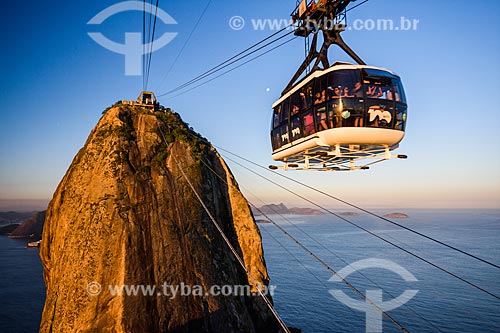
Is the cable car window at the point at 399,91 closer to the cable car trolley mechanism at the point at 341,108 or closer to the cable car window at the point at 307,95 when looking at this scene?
the cable car trolley mechanism at the point at 341,108

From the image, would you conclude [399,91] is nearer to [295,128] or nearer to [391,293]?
[295,128]

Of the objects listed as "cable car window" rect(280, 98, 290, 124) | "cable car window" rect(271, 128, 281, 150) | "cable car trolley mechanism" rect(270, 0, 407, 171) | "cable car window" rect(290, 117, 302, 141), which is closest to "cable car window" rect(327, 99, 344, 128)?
"cable car trolley mechanism" rect(270, 0, 407, 171)

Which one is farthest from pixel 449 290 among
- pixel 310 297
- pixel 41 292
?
pixel 41 292

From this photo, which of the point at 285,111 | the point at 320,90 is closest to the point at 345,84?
the point at 320,90

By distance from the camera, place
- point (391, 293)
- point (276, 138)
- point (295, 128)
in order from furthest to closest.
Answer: point (391, 293) → point (276, 138) → point (295, 128)

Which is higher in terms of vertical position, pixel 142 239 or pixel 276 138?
pixel 276 138

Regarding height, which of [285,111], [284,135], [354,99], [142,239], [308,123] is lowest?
[142,239]

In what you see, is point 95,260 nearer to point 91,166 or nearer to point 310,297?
point 91,166

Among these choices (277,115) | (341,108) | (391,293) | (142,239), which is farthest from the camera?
(391,293)

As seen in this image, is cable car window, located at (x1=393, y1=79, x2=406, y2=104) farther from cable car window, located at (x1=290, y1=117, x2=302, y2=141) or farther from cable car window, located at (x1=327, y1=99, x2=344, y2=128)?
cable car window, located at (x1=290, y1=117, x2=302, y2=141)
